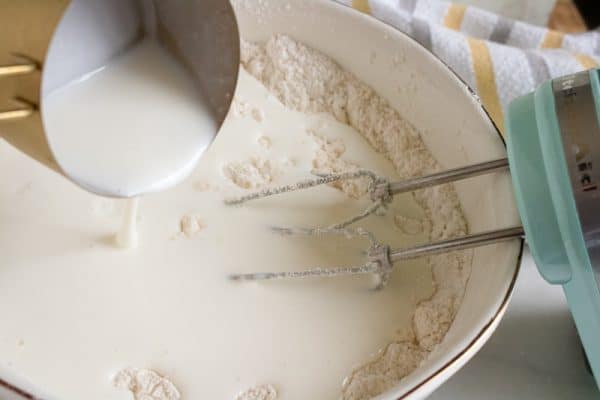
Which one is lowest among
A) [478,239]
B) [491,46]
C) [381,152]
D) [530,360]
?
[530,360]

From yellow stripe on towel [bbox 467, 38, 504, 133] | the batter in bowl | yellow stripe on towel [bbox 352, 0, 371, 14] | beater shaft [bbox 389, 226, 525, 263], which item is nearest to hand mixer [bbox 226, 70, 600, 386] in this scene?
beater shaft [bbox 389, 226, 525, 263]

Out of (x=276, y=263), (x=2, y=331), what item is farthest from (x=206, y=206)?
(x=2, y=331)

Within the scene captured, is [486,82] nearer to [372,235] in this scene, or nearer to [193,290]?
[372,235]

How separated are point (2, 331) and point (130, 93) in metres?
0.26

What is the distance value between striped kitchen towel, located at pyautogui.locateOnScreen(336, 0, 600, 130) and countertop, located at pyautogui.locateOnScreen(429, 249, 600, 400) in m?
0.22

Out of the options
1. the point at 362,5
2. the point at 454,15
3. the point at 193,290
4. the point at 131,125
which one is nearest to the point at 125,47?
the point at 131,125

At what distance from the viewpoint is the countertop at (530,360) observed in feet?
2.64

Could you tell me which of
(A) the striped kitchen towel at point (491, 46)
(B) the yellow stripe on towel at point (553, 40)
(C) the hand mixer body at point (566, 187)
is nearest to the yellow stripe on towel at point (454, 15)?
(A) the striped kitchen towel at point (491, 46)

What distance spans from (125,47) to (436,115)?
35cm

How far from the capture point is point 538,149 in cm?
69

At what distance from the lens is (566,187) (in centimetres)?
64

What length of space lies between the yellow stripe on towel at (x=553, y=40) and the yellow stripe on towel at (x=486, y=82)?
150mm

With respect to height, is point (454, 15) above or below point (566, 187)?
above

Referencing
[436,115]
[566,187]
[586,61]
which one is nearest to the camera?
[566,187]
